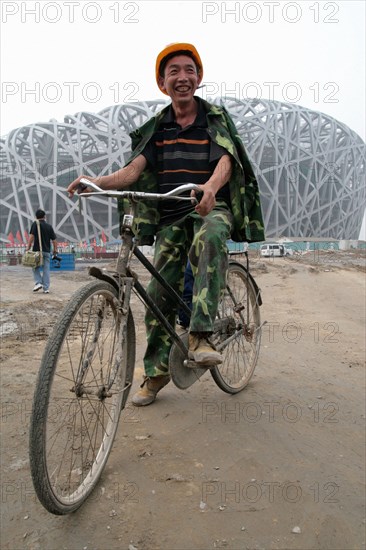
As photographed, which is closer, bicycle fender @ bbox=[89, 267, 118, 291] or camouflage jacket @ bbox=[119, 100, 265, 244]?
bicycle fender @ bbox=[89, 267, 118, 291]

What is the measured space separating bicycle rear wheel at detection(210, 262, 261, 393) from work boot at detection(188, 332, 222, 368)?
446 millimetres

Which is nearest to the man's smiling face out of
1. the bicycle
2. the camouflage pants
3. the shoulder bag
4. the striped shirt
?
the striped shirt

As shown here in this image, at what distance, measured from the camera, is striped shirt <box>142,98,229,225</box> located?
2.49 meters

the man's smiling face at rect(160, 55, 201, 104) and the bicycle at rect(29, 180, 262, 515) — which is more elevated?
the man's smiling face at rect(160, 55, 201, 104)

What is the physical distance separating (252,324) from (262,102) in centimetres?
5993

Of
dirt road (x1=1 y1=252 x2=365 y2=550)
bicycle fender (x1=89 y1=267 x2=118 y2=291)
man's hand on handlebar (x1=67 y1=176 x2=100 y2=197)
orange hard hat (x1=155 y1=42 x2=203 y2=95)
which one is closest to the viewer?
Result: dirt road (x1=1 y1=252 x2=365 y2=550)

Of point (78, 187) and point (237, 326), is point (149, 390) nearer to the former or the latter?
point (237, 326)

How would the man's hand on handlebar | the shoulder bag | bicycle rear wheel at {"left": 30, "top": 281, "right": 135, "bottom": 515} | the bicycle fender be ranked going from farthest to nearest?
the shoulder bag → the man's hand on handlebar → the bicycle fender → bicycle rear wheel at {"left": 30, "top": 281, "right": 135, "bottom": 515}

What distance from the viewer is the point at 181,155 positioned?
2500 millimetres

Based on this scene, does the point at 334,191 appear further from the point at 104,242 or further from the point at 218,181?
the point at 218,181

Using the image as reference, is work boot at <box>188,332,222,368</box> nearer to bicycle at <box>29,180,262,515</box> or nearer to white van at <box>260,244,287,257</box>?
bicycle at <box>29,180,262,515</box>

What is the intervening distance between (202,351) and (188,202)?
2.95 feet

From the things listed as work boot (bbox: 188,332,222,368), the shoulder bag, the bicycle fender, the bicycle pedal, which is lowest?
the bicycle pedal

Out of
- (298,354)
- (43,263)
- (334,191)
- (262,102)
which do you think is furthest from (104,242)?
(298,354)
